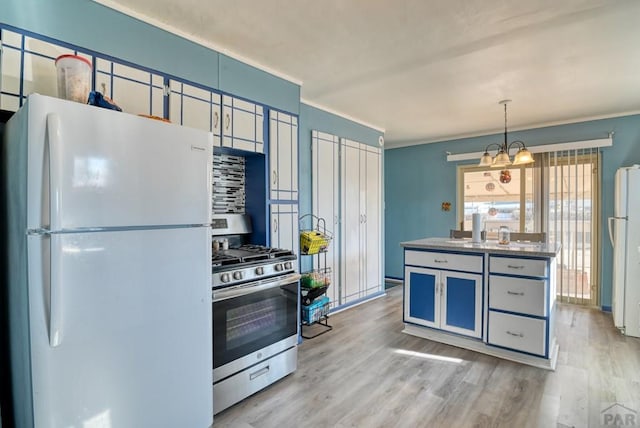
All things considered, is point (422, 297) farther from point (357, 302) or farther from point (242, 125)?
point (242, 125)

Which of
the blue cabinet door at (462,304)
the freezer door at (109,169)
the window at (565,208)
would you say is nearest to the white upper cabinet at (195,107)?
the freezer door at (109,169)

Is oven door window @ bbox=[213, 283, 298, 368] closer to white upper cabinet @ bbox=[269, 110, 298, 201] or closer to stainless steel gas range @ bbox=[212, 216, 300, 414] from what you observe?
stainless steel gas range @ bbox=[212, 216, 300, 414]

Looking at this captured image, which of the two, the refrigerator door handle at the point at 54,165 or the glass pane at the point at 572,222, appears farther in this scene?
the glass pane at the point at 572,222

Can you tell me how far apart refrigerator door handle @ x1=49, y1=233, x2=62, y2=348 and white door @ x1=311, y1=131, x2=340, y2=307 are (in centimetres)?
278

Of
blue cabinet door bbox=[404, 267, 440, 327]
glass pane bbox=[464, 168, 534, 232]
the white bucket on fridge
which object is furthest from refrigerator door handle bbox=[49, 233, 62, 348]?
glass pane bbox=[464, 168, 534, 232]

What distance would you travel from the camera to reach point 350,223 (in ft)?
14.5

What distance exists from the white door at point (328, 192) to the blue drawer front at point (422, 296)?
43.0 inches

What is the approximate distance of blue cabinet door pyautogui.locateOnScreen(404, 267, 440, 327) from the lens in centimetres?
322

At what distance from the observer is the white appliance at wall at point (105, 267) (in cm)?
123

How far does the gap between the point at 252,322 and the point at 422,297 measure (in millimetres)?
1852

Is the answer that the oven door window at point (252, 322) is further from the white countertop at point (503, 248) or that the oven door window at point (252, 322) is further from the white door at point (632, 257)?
the white door at point (632, 257)

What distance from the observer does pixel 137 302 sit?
1.47 meters

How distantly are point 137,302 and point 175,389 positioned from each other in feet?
1.67

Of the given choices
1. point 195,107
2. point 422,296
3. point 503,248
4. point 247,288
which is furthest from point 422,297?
point 195,107
